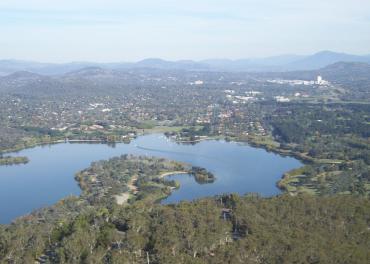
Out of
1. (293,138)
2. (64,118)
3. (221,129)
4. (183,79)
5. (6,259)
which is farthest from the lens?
(183,79)

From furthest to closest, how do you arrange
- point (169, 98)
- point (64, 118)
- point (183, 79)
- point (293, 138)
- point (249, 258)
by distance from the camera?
1. point (183, 79)
2. point (169, 98)
3. point (64, 118)
4. point (293, 138)
5. point (249, 258)

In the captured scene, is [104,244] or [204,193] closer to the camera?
[104,244]

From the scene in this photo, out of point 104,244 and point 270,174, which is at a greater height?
point 104,244

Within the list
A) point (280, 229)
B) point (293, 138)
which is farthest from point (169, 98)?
point (280, 229)

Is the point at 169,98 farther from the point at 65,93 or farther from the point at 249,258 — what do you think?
the point at 249,258

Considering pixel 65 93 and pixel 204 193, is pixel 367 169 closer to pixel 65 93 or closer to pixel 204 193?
pixel 204 193

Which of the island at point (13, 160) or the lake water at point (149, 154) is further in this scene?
the island at point (13, 160)

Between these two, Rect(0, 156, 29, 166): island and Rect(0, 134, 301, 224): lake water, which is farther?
Rect(0, 156, 29, 166): island

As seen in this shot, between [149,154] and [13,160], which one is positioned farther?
[149,154]
